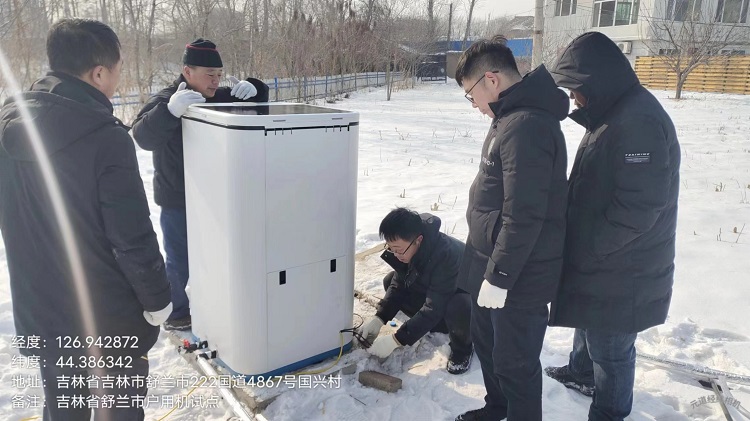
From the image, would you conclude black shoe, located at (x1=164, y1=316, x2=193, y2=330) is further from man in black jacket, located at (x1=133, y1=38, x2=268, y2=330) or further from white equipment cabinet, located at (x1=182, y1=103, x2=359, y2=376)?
white equipment cabinet, located at (x1=182, y1=103, x2=359, y2=376)

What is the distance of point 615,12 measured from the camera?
81.4ft

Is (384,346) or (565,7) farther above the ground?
(565,7)

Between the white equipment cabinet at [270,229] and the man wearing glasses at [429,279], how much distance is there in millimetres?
246

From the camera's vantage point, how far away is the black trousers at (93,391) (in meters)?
1.84

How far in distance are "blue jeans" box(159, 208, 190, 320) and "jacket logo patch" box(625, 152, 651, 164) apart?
228 cm

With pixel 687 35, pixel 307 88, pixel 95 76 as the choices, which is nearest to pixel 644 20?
pixel 687 35

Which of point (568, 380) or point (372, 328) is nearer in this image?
point (568, 380)

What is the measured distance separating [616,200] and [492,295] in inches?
22.2

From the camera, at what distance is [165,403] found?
2.49 metres

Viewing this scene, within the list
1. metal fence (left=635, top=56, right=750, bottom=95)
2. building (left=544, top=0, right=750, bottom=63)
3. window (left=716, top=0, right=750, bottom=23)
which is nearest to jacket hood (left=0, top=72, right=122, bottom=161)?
building (left=544, top=0, right=750, bottom=63)

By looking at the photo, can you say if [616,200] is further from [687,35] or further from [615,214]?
[687,35]

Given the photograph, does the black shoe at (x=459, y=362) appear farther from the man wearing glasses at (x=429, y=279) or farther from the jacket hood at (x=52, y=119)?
the jacket hood at (x=52, y=119)

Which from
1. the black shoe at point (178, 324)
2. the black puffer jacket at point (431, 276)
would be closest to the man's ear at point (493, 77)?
the black puffer jacket at point (431, 276)

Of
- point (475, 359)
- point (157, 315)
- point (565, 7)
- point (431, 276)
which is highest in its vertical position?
point (565, 7)
